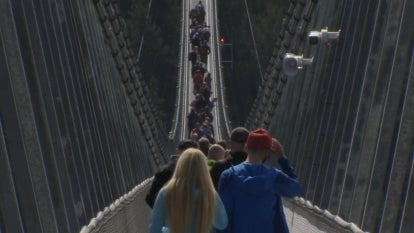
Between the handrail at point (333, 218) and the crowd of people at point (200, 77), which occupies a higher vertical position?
the handrail at point (333, 218)

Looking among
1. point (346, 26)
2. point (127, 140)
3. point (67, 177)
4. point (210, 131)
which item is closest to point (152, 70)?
point (210, 131)

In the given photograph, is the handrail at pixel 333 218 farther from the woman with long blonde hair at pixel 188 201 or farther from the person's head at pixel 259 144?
the woman with long blonde hair at pixel 188 201

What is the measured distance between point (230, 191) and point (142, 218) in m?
10.7

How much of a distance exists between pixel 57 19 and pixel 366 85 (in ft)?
16.4

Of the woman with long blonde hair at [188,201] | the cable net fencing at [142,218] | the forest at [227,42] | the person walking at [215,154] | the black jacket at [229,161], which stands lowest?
the forest at [227,42]

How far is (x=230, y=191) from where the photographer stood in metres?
14.9

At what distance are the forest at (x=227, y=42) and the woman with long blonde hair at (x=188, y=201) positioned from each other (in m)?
93.2

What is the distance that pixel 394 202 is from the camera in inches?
696

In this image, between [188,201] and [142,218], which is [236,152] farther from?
[142,218]

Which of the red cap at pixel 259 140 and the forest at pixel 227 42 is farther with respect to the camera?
the forest at pixel 227 42

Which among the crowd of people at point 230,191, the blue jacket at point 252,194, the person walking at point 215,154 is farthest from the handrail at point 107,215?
the blue jacket at point 252,194

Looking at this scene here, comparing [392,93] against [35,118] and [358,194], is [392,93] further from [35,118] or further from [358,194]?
[35,118]

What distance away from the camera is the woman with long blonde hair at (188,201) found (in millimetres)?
13445

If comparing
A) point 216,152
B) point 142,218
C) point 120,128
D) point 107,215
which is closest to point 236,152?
point 216,152
